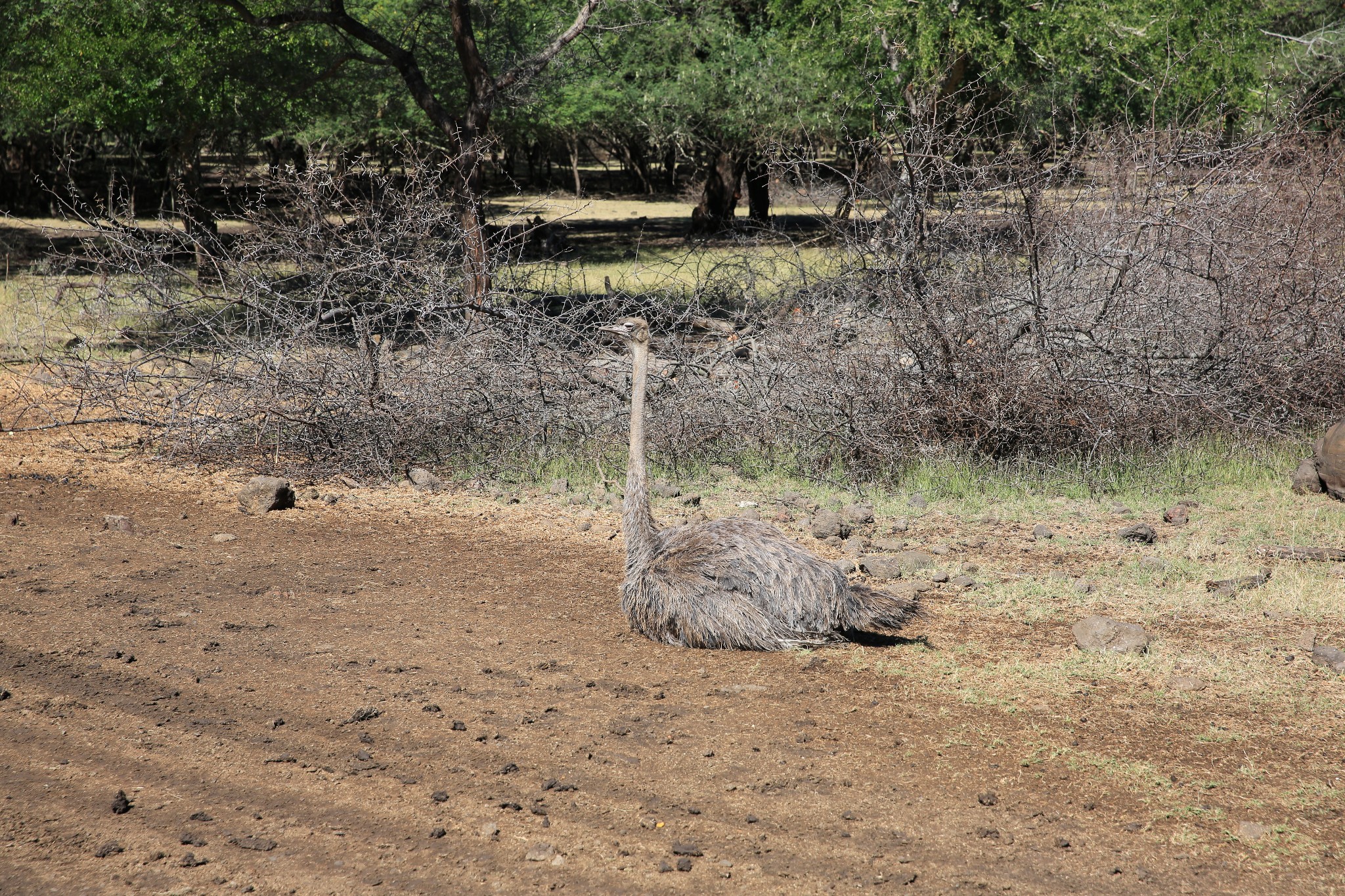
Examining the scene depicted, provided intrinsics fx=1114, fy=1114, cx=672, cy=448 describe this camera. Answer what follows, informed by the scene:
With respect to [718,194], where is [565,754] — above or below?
below

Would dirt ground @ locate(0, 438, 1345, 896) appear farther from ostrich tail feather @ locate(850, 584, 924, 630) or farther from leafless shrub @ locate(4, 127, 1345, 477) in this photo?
leafless shrub @ locate(4, 127, 1345, 477)

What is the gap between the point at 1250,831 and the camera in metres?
3.78

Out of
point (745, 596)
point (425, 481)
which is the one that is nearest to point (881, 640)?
point (745, 596)

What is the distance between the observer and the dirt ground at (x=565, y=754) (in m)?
3.54

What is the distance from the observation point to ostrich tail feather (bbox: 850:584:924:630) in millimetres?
5453

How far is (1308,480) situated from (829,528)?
3593 millimetres

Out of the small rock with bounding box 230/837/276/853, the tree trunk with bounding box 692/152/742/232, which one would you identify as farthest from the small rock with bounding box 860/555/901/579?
the tree trunk with bounding box 692/152/742/232

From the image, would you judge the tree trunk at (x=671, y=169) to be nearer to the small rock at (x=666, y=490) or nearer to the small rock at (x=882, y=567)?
the small rock at (x=666, y=490)

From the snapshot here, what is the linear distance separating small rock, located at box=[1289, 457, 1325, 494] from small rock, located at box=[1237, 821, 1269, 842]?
16.3ft

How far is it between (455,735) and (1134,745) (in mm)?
2704

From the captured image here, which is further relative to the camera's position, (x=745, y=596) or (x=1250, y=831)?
(x=745, y=596)

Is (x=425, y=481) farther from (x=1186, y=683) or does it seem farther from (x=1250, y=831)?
(x=1250, y=831)

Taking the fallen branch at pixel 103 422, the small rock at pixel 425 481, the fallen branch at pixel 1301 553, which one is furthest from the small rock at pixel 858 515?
the fallen branch at pixel 103 422

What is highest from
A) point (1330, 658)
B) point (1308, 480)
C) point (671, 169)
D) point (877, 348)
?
point (671, 169)
